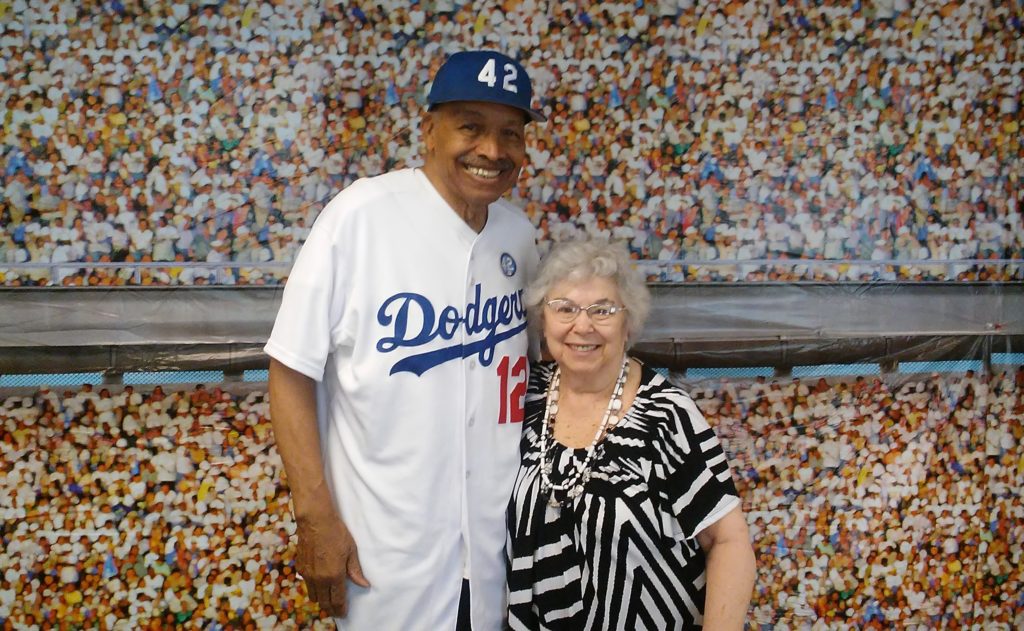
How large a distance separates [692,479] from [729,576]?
0.19m

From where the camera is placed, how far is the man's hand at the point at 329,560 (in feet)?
4.60

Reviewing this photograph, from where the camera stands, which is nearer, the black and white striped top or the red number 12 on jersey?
the black and white striped top

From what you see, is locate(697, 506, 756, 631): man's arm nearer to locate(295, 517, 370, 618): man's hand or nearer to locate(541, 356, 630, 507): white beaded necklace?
locate(541, 356, 630, 507): white beaded necklace

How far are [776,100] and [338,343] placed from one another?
1.34 metres

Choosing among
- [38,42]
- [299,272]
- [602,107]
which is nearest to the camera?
[299,272]

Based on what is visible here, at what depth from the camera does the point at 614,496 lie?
1398mm

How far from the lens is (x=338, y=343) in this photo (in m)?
1.38

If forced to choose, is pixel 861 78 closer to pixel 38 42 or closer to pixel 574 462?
pixel 574 462

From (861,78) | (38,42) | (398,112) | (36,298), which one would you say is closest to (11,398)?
(36,298)

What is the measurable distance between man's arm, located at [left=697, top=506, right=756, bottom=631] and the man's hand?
66cm

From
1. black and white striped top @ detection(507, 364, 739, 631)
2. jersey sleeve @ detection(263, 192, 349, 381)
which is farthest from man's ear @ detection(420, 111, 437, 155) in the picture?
black and white striped top @ detection(507, 364, 739, 631)

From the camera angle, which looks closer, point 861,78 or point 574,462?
point 574,462

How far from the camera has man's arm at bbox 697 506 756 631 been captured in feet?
4.59

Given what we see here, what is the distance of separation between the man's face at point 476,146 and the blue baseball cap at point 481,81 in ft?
0.10
